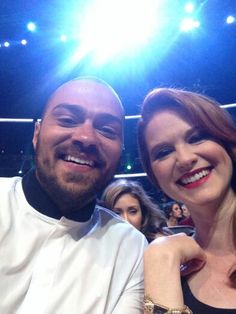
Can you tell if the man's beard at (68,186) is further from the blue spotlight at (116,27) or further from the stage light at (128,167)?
the stage light at (128,167)

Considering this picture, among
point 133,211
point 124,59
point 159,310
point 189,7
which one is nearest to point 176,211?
point 133,211

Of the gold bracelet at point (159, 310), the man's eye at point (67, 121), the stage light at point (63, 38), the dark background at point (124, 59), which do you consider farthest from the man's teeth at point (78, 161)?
the stage light at point (63, 38)

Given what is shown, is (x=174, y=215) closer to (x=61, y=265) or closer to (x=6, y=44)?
(x=61, y=265)

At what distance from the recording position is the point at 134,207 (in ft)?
8.95

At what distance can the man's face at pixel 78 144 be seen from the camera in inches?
47.4

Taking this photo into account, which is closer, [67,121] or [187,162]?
[187,162]

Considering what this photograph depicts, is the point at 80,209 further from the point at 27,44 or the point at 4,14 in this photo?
the point at 27,44

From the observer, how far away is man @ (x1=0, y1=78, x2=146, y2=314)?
1.07 m

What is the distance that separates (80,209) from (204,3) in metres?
4.23

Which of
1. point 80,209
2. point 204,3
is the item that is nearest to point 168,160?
point 80,209

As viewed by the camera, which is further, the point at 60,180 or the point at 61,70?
the point at 61,70

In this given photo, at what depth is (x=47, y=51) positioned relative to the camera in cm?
531

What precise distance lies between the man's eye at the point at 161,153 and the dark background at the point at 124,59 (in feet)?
12.9

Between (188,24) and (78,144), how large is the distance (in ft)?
14.2
